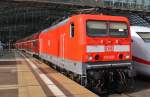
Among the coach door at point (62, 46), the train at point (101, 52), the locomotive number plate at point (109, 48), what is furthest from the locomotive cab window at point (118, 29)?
the coach door at point (62, 46)

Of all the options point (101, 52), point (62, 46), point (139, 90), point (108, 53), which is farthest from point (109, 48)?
point (62, 46)

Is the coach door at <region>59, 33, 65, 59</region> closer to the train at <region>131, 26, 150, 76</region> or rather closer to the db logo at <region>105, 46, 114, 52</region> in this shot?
the train at <region>131, 26, 150, 76</region>

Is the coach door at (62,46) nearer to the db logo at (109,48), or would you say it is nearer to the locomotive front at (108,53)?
the locomotive front at (108,53)

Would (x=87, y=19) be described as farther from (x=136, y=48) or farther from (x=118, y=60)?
(x=136, y=48)

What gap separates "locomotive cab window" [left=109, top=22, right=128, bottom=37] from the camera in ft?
44.4

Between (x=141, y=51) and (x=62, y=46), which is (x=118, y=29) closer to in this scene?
(x=141, y=51)

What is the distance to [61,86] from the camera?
13.3 metres

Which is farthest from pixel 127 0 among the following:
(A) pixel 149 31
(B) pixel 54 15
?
(A) pixel 149 31

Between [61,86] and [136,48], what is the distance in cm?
494

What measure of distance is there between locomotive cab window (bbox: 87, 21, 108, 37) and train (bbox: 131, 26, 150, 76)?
3395 mm

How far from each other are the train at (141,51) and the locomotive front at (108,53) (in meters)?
2.48

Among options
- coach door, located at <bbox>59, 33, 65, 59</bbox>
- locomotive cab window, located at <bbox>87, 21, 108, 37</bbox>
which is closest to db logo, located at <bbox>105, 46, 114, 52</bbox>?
locomotive cab window, located at <bbox>87, 21, 108, 37</bbox>

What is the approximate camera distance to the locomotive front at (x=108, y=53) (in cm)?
1288

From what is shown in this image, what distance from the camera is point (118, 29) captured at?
1373 centimetres
